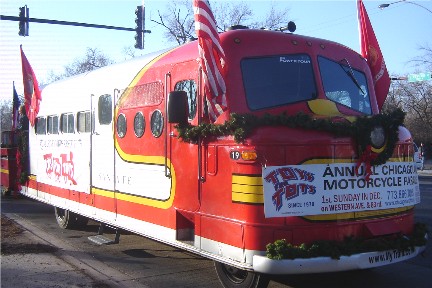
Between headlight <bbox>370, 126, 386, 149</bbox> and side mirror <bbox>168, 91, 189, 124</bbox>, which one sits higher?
side mirror <bbox>168, 91, 189, 124</bbox>

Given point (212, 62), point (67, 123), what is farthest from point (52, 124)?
point (212, 62)

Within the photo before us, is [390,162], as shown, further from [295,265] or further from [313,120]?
[295,265]

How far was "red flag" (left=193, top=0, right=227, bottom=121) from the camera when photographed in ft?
18.7

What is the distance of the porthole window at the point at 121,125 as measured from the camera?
773cm

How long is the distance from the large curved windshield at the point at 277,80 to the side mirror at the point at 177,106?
728 mm

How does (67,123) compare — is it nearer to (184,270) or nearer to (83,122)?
(83,122)

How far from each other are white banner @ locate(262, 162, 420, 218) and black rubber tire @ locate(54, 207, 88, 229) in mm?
6374

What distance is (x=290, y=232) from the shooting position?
5.24 m

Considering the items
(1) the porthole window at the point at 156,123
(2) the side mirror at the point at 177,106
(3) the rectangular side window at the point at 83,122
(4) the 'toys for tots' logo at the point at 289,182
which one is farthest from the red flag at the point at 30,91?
(4) the 'toys for tots' logo at the point at 289,182

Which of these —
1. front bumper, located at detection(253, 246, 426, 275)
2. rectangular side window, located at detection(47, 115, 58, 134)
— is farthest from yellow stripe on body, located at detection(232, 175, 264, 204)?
rectangular side window, located at detection(47, 115, 58, 134)

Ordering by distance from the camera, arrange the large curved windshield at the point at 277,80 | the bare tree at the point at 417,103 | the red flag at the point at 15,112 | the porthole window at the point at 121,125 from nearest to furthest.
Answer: the large curved windshield at the point at 277,80 < the porthole window at the point at 121,125 < the red flag at the point at 15,112 < the bare tree at the point at 417,103

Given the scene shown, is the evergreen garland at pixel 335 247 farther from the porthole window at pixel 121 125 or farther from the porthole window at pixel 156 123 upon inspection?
the porthole window at pixel 121 125

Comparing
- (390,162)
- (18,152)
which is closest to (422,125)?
(18,152)

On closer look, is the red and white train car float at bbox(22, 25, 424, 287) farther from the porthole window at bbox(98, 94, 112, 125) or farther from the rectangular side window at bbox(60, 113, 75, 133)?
the rectangular side window at bbox(60, 113, 75, 133)
